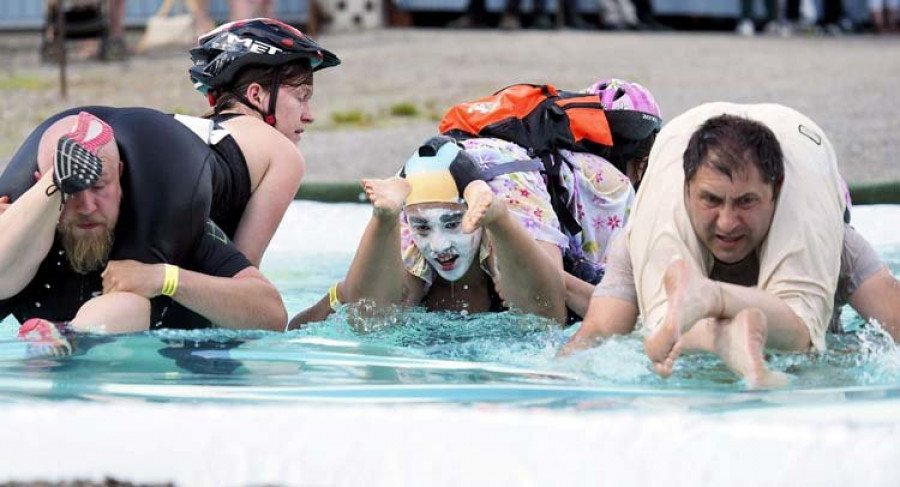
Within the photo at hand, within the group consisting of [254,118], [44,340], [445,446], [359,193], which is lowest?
[359,193]

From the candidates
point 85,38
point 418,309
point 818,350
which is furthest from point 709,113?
point 85,38

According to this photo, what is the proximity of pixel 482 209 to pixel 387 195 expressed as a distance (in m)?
0.30

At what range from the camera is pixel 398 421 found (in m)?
3.55

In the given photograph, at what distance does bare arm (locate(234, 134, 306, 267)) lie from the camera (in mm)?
5164

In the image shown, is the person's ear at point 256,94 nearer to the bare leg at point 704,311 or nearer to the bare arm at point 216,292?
the bare arm at point 216,292

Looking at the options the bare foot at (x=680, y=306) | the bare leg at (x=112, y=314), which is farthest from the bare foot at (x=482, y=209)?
the bare leg at (x=112, y=314)

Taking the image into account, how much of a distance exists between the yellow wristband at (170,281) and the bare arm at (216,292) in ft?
0.04

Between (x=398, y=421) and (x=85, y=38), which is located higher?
(x=398, y=421)

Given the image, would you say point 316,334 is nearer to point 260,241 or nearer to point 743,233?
point 260,241

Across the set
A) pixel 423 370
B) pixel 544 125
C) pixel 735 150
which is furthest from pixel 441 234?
pixel 735 150

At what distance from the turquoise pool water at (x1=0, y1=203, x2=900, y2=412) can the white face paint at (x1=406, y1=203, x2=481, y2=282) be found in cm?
24

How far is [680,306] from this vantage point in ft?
12.4

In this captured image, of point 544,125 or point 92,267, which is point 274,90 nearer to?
point 544,125

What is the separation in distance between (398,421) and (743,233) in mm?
1088
